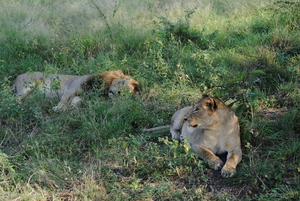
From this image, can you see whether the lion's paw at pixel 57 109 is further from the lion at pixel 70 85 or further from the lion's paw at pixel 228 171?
the lion's paw at pixel 228 171

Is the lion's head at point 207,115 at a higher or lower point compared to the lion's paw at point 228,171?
higher

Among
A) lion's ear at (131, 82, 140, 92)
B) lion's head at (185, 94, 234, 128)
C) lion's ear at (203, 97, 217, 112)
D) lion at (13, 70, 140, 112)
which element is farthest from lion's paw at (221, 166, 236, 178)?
lion's ear at (131, 82, 140, 92)

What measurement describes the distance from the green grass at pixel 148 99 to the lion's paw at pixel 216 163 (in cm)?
7

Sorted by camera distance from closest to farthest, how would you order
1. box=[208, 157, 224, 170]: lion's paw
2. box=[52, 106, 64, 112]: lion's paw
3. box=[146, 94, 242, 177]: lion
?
box=[208, 157, 224, 170]: lion's paw → box=[146, 94, 242, 177]: lion → box=[52, 106, 64, 112]: lion's paw

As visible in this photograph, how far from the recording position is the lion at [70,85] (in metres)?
5.75

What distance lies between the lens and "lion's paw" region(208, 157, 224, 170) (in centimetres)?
386

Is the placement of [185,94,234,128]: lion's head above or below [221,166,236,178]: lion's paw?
above

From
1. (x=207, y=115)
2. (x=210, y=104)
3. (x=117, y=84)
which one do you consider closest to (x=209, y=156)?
(x=207, y=115)

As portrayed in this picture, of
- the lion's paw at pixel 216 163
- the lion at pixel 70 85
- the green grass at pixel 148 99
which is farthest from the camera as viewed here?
the lion at pixel 70 85

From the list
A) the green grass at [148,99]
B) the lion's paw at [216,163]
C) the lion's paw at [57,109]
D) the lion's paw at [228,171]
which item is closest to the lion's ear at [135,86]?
the green grass at [148,99]

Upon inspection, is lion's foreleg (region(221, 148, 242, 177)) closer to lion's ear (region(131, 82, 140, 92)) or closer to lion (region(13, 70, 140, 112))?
lion (region(13, 70, 140, 112))

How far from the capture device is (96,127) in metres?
4.70

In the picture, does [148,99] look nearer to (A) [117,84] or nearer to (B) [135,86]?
(B) [135,86]

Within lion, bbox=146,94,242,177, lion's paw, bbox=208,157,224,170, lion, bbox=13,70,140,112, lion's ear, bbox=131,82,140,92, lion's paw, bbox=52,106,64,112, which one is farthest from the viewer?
lion's ear, bbox=131,82,140,92
